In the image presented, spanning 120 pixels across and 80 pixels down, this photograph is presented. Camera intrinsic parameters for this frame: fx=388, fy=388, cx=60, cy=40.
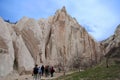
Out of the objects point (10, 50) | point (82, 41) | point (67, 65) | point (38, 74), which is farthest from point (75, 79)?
point (82, 41)

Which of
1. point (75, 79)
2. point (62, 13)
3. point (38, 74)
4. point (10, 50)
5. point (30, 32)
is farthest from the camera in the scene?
point (62, 13)

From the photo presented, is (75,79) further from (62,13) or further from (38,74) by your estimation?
(62,13)

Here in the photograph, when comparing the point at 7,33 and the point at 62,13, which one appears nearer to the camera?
the point at 7,33

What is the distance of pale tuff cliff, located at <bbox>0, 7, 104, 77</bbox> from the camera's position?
2729 inches

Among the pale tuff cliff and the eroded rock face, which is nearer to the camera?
the eroded rock face

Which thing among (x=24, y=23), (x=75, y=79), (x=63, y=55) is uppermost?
(x=24, y=23)

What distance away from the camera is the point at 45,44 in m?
77.8

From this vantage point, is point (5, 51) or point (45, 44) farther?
point (45, 44)

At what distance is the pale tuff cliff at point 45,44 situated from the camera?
69312 mm

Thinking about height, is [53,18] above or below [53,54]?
above

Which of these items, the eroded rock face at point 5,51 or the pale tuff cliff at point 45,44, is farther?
the pale tuff cliff at point 45,44

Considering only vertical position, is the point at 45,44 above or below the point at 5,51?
above

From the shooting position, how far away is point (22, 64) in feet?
231

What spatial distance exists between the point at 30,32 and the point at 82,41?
12858 mm
